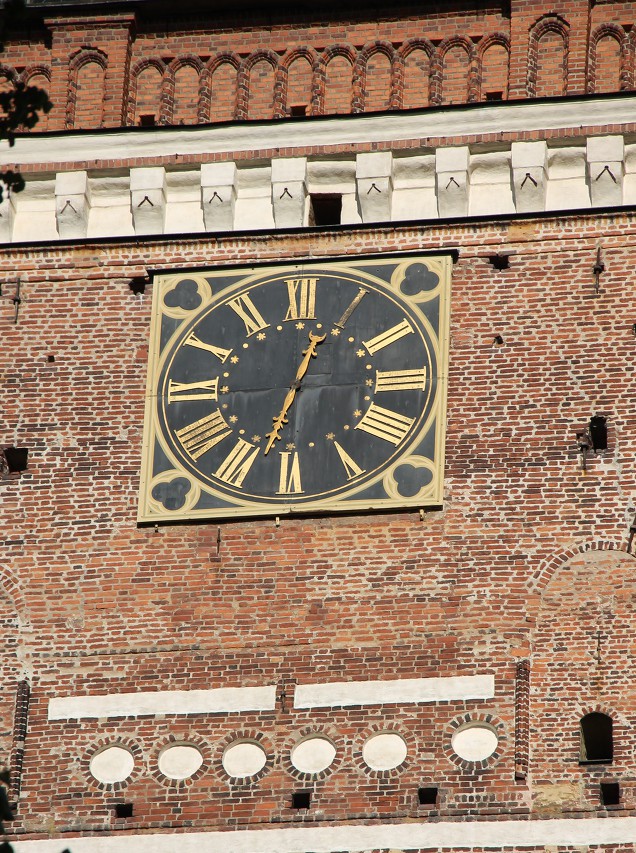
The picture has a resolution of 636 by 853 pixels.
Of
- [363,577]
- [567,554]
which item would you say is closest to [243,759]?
[363,577]

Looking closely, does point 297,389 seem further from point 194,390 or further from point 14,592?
point 14,592

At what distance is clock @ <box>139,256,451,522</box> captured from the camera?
24812mm

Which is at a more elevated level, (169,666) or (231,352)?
(231,352)

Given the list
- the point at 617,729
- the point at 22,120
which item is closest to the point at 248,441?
the point at 617,729

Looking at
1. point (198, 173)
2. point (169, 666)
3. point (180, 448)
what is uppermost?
point (198, 173)

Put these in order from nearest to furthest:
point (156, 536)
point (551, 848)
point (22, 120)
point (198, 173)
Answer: point (22, 120) → point (551, 848) → point (156, 536) → point (198, 173)

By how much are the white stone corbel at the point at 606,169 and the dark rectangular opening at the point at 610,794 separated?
A: 16.4ft

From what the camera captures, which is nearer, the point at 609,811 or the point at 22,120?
the point at 22,120

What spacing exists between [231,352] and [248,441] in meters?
0.85

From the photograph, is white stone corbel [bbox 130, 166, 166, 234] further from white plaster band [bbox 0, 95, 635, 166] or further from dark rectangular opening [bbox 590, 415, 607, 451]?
dark rectangular opening [bbox 590, 415, 607, 451]

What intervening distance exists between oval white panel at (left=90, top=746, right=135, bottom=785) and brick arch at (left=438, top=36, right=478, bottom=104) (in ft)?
19.9

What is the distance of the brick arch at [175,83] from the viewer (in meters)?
26.9

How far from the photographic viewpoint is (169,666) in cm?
2431

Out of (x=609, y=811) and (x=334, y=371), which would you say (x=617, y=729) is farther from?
(x=334, y=371)
